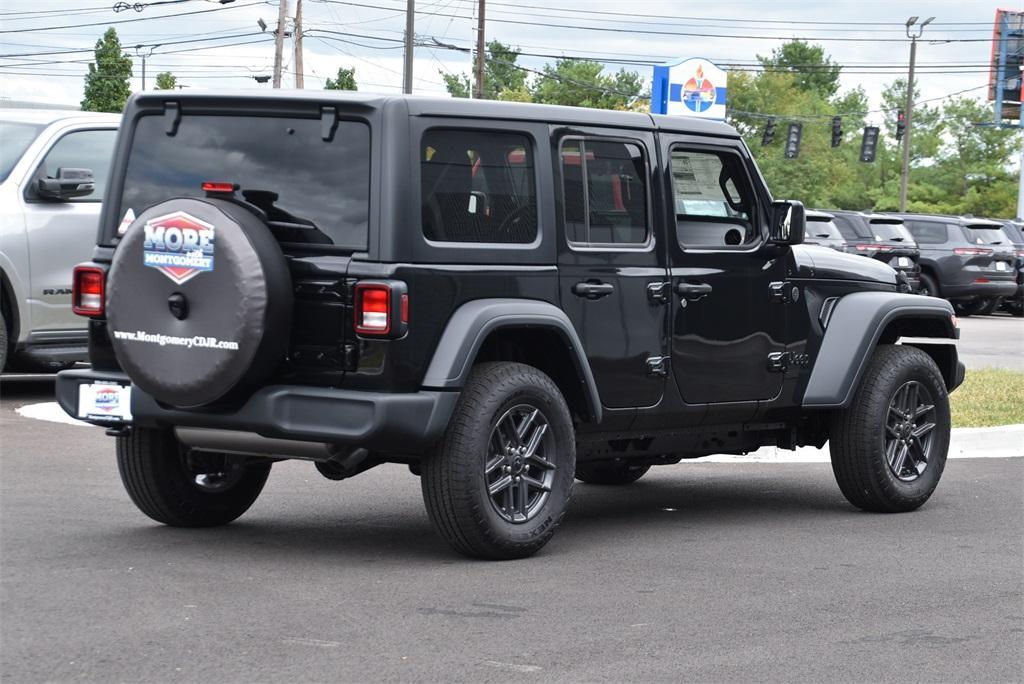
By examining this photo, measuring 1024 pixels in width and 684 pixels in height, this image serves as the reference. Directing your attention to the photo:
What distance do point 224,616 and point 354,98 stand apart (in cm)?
220

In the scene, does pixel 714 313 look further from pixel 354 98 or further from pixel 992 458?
pixel 992 458

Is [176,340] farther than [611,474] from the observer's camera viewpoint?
No

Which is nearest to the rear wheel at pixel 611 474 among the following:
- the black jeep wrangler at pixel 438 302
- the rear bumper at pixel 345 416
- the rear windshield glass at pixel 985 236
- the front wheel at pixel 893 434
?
the black jeep wrangler at pixel 438 302

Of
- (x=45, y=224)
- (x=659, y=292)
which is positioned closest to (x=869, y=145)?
(x=45, y=224)

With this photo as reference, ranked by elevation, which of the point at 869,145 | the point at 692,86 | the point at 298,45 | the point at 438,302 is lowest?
the point at 438,302

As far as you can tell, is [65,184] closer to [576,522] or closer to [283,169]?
[576,522]

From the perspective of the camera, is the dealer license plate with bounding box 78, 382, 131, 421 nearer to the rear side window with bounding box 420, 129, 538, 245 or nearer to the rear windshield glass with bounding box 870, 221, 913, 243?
A: the rear side window with bounding box 420, 129, 538, 245

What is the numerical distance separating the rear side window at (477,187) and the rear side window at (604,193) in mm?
248

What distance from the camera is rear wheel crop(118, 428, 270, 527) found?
7.68 meters

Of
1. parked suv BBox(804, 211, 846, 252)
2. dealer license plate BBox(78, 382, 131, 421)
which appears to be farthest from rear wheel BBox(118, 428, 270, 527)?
parked suv BBox(804, 211, 846, 252)

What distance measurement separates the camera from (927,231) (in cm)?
3250

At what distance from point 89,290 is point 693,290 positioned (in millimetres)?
2806

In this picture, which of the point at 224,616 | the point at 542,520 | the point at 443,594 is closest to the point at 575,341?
the point at 542,520

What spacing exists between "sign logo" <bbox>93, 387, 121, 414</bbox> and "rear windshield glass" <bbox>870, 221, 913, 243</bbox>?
998 inches
